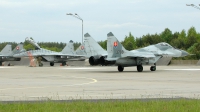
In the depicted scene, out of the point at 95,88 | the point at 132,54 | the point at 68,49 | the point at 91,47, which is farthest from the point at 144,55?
the point at 68,49

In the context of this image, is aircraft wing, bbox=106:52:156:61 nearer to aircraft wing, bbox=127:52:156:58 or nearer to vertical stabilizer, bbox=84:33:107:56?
aircraft wing, bbox=127:52:156:58

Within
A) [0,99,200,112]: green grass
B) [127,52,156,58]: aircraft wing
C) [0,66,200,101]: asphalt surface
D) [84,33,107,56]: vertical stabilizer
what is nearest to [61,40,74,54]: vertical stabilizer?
[84,33,107,56]: vertical stabilizer

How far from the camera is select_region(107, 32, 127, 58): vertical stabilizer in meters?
38.0

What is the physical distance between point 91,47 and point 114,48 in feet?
20.6

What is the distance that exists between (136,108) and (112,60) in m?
26.3

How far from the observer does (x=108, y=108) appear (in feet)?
37.6

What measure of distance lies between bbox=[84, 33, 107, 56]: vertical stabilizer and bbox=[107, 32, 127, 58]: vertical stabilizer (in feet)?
17.3

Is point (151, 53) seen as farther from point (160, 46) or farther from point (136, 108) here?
point (136, 108)

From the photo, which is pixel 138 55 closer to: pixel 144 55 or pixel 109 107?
pixel 144 55

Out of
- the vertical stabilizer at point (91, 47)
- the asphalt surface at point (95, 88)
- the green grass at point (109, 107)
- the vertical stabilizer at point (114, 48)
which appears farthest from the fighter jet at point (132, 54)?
the green grass at point (109, 107)

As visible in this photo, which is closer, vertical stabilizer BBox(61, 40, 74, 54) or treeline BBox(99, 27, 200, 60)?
vertical stabilizer BBox(61, 40, 74, 54)

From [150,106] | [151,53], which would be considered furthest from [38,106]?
[151,53]

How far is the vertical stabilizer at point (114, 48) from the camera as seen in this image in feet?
125

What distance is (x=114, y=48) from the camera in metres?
38.0
